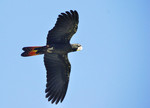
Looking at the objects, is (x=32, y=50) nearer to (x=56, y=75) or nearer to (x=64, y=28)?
(x=64, y=28)

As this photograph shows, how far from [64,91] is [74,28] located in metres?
3.17

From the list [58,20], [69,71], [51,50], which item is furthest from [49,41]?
[69,71]

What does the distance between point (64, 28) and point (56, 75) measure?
2.53m

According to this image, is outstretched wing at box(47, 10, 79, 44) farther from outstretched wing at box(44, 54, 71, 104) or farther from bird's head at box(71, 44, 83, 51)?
outstretched wing at box(44, 54, 71, 104)

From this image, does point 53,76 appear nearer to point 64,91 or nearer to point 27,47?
point 64,91

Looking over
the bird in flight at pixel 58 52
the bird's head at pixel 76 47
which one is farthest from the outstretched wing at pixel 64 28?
the bird's head at pixel 76 47

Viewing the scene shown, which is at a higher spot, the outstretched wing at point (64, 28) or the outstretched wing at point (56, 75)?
the outstretched wing at point (64, 28)

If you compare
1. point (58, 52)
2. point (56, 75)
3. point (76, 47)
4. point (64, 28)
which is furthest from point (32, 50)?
point (76, 47)

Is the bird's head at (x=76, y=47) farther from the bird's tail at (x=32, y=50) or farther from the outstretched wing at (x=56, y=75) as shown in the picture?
the bird's tail at (x=32, y=50)

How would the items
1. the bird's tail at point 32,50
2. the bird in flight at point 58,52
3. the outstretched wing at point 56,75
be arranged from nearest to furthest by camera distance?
1. the bird's tail at point 32,50
2. the bird in flight at point 58,52
3. the outstretched wing at point 56,75

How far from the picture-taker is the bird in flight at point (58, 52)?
37.5ft

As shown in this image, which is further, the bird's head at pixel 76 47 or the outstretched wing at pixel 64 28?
the bird's head at pixel 76 47

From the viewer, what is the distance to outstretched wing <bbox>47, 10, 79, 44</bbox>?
1138 centimetres

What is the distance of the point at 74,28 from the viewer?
462 inches
